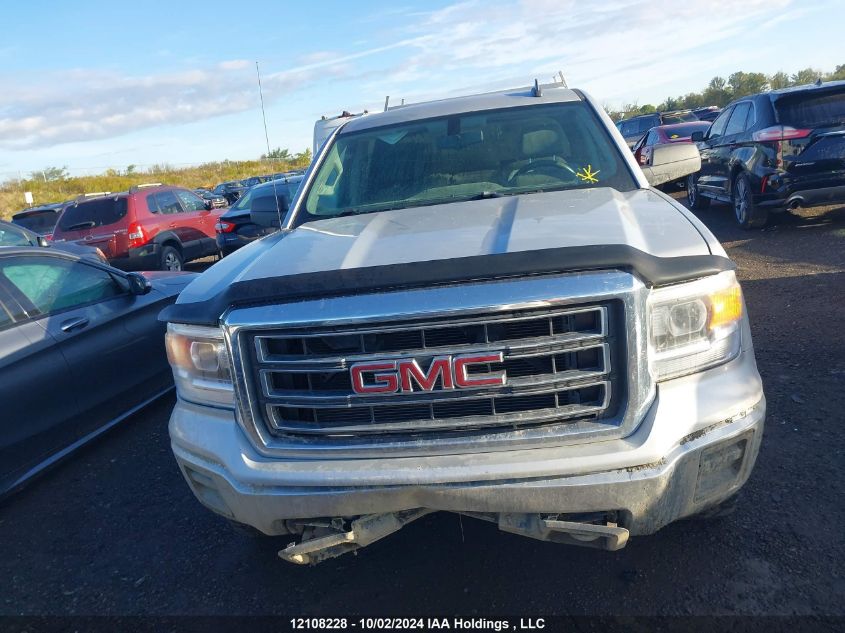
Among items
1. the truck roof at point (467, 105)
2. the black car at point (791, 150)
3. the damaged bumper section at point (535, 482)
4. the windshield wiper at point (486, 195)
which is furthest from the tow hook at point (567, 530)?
the black car at point (791, 150)

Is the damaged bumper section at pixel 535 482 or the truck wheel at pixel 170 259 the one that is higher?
the damaged bumper section at pixel 535 482

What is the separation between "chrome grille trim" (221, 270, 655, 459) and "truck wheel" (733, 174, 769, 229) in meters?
8.31

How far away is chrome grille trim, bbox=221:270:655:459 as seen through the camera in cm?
226

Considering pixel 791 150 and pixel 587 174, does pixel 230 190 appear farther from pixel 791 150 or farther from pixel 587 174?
pixel 587 174

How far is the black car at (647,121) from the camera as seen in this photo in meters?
21.1

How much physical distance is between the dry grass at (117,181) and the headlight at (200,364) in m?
39.4

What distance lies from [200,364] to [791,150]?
338 inches

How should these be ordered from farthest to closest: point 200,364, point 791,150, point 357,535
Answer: point 791,150, point 200,364, point 357,535

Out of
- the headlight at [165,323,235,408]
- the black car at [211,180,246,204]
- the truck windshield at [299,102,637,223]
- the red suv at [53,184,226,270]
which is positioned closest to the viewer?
the headlight at [165,323,235,408]

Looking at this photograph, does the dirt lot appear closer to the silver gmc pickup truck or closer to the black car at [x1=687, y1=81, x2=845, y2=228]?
the silver gmc pickup truck

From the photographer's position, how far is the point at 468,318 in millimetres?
2283

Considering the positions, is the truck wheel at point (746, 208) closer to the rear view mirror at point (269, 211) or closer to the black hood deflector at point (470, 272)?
the rear view mirror at point (269, 211)

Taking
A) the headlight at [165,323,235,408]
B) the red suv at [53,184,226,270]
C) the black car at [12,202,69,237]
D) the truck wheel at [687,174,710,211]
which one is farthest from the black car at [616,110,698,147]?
the headlight at [165,323,235,408]

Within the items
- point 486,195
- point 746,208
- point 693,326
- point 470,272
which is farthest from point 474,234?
point 746,208
